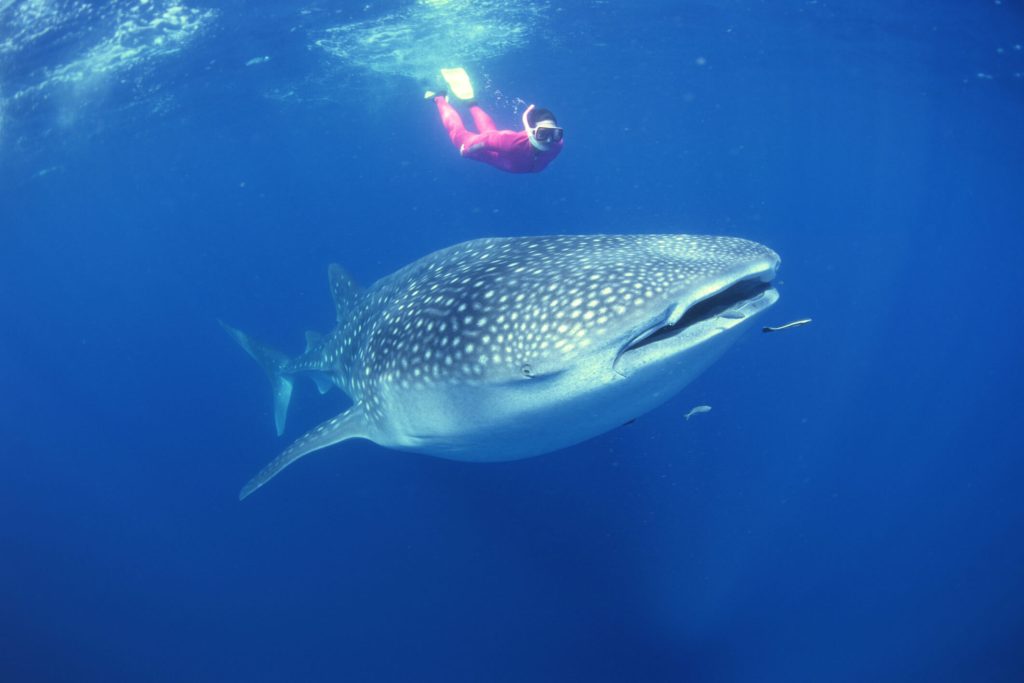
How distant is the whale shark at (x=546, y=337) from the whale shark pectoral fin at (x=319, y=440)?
0.02 m

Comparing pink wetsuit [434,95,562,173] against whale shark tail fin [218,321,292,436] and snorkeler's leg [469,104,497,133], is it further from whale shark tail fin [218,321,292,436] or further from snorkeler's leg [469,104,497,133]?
whale shark tail fin [218,321,292,436]

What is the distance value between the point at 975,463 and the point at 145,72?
30.3 meters

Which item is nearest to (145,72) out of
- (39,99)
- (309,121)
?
(39,99)

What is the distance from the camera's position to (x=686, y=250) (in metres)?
3.36

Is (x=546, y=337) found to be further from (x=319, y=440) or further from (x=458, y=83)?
(x=458, y=83)

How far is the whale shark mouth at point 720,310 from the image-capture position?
2807 mm

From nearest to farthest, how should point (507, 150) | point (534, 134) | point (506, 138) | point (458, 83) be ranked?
point (534, 134)
point (506, 138)
point (507, 150)
point (458, 83)

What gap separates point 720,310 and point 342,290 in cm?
528

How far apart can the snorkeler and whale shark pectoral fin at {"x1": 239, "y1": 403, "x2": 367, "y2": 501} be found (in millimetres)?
6351

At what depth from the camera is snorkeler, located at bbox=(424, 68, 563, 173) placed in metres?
9.95

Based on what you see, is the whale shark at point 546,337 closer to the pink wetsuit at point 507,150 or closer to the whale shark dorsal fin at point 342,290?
the whale shark dorsal fin at point 342,290

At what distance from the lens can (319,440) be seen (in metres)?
5.41

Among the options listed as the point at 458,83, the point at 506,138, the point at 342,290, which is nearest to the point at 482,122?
the point at 458,83

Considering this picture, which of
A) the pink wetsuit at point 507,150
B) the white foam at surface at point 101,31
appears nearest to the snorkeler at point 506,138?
the pink wetsuit at point 507,150
